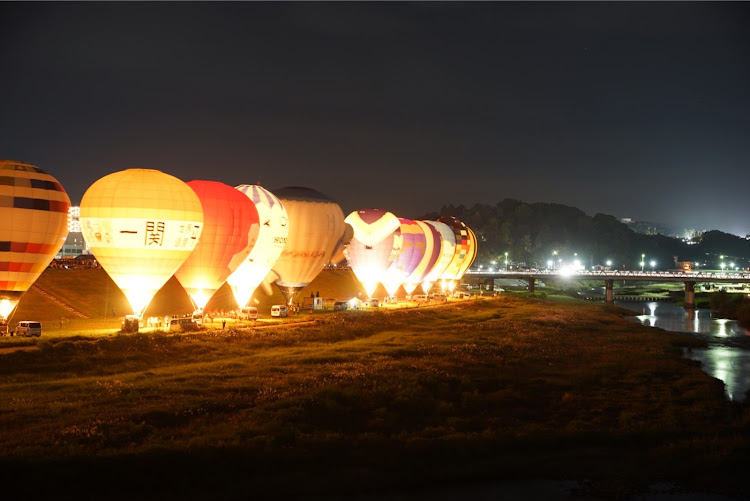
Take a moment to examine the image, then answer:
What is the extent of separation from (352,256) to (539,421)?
136 feet

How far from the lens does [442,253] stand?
88.2 m

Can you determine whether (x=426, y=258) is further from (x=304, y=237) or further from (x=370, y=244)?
(x=304, y=237)

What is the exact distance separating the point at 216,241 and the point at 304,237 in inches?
439

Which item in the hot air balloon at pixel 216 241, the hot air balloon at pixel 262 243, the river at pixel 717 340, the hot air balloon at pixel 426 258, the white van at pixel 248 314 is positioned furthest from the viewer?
the hot air balloon at pixel 426 258

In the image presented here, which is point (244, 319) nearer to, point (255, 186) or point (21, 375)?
point (255, 186)

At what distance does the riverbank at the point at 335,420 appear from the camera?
21625 mm

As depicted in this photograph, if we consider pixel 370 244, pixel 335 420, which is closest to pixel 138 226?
pixel 335 420

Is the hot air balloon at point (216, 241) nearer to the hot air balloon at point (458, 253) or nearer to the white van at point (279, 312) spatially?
the white van at point (279, 312)

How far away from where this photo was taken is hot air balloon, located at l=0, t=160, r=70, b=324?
38719mm

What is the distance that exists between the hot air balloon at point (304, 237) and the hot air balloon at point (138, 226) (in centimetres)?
1382

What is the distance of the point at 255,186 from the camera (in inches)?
2053

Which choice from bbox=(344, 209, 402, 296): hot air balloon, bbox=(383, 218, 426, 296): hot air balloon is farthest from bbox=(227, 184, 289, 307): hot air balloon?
bbox=(383, 218, 426, 296): hot air balloon

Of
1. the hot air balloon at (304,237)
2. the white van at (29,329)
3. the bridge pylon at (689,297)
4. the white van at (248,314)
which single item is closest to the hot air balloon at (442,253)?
the hot air balloon at (304,237)

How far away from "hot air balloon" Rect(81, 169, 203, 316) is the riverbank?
13.9ft
